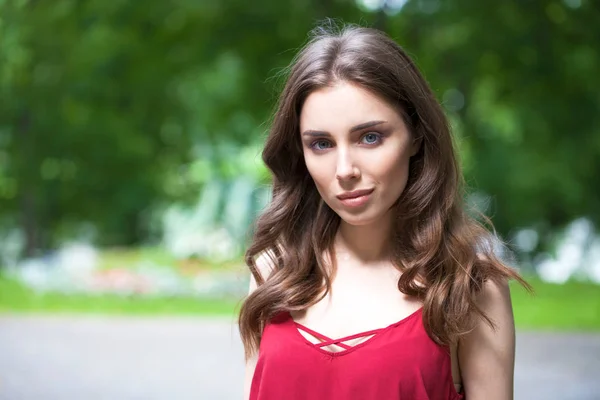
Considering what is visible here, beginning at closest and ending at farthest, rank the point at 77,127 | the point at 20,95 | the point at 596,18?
the point at 596,18
the point at 20,95
the point at 77,127

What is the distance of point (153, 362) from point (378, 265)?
3.78 meters

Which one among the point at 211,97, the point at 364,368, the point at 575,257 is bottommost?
the point at 364,368

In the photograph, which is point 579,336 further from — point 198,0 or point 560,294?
point 198,0

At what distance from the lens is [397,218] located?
1345mm

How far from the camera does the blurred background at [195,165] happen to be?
15.0ft

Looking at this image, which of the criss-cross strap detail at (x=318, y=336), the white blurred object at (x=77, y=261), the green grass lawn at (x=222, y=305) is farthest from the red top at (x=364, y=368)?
the white blurred object at (x=77, y=261)

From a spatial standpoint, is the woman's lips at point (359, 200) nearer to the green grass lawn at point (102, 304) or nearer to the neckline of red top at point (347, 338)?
the neckline of red top at point (347, 338)

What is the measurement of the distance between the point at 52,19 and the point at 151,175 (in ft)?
14.0

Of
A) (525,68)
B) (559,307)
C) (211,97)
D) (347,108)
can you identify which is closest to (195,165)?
(211,97)

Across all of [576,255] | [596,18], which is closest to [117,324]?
[596,18]

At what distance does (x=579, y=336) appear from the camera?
17.5 feet

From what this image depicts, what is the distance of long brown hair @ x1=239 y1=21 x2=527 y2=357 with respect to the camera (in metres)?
1.26

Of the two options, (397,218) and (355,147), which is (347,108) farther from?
(397,218)

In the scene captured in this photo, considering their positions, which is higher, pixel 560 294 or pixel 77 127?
pixel 77 127
